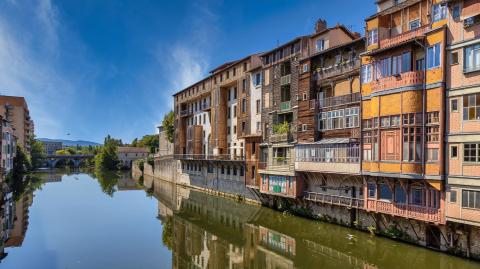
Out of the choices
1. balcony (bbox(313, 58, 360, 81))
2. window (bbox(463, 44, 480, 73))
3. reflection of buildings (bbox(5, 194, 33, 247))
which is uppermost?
balcony (bbox(313, 58, 360, 81))

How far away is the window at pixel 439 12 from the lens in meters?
21.2

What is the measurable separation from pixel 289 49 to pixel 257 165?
13.3 metres

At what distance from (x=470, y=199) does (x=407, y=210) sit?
396 cm

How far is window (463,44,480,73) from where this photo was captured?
1939 cm

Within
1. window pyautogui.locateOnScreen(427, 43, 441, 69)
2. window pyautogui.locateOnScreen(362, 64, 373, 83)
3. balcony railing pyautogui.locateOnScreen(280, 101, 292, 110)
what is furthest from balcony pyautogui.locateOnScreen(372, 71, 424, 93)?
balcony railing pyautogui.locateOnScreen(280, 101, 292, 110)

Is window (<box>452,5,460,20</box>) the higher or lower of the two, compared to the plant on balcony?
higher

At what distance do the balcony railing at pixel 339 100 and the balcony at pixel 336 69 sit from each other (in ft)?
7.20

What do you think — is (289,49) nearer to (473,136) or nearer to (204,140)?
(473,136)

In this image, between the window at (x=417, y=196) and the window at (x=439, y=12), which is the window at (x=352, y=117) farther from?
the window at (x=439, y=12)

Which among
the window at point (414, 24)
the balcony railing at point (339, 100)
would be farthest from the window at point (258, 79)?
the window at point (414, 24)

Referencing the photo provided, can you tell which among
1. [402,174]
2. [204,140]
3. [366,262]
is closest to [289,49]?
[402,174]

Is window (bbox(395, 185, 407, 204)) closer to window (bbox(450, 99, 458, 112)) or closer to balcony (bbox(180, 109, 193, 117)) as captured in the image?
window (bbox(450, 99, 458, 112))

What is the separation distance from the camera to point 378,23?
25062 millimetres

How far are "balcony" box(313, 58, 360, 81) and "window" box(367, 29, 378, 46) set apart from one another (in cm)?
268
